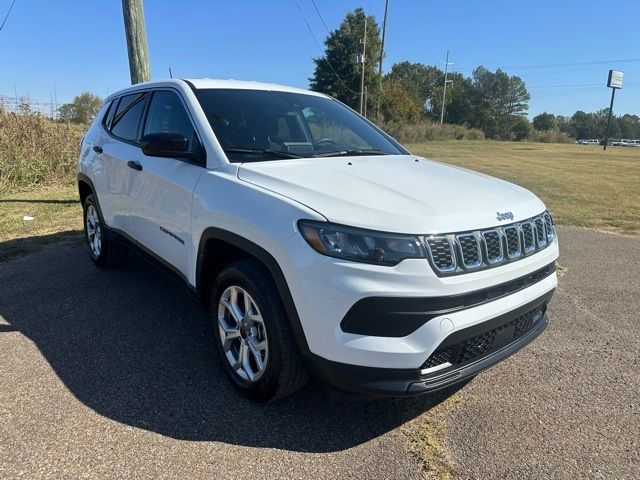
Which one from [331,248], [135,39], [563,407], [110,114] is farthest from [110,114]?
[563,407]

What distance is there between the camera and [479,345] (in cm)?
253

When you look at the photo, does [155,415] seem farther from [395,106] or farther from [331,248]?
[395,106]

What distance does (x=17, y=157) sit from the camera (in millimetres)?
10789

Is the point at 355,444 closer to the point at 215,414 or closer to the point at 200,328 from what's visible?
the point at 215,414

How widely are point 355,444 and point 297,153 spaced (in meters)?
1.90

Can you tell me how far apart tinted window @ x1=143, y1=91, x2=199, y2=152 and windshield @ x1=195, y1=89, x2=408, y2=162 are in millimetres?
169

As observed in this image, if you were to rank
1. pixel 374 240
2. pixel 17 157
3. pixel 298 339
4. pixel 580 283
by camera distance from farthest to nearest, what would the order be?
1. pixel 17 157
2. pixel 580 283
3. pixel 298 339
4. pixel 374 240

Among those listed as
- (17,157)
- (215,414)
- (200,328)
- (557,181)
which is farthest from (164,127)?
(557,181)

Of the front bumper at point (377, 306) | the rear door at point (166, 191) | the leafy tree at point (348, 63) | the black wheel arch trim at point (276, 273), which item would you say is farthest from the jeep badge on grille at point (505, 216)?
the leafy tree at point (348, 63)

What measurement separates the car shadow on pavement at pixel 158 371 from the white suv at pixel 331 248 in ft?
0.71

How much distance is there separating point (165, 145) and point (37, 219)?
5.91 m

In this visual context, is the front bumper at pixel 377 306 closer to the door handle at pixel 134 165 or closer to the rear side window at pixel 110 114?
the door handle at pixel 134 165

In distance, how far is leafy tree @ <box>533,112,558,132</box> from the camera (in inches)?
4887

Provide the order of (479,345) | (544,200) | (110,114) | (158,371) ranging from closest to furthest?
(479,345) < (158,371) < (110,114) < (544,200)
